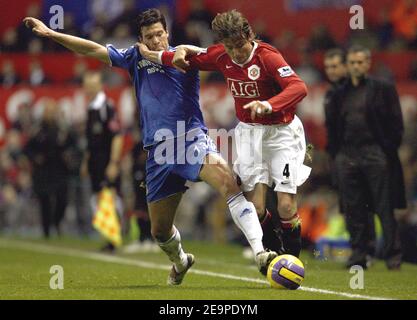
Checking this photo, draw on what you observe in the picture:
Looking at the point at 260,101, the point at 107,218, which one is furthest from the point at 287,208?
the point at 107,218

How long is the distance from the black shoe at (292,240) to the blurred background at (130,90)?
21.8 ft

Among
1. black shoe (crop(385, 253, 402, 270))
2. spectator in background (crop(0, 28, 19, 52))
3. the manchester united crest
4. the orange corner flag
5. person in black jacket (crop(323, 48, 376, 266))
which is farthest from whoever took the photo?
spectator in background (crop(0, 28, 19, 52))

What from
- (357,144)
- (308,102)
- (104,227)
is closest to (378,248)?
(357,144)

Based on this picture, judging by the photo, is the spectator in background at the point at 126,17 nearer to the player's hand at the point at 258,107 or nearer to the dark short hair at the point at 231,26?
the dark short hair at the point at 231,26

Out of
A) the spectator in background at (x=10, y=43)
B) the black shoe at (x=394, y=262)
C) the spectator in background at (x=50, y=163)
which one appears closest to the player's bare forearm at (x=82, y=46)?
the black shoe at (x=394, y=262)

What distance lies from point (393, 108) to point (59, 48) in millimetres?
11406

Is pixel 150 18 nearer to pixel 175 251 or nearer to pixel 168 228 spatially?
pixel 168 228

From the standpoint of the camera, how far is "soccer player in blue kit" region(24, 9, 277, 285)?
9219mm

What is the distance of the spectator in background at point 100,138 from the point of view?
49.6ft

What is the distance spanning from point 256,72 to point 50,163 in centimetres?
1037

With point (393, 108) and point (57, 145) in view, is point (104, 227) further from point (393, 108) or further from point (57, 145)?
point (393, 108)

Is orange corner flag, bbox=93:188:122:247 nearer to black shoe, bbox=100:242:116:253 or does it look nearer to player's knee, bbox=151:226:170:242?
black shoe, bbox=100:242:116:253

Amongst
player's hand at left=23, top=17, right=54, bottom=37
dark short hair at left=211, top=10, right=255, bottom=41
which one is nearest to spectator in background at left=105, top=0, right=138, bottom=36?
player's hand at left=23, top=17, right=54, bottom=37

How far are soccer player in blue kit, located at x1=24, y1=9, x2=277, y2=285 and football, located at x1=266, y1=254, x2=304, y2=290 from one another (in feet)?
2.27
